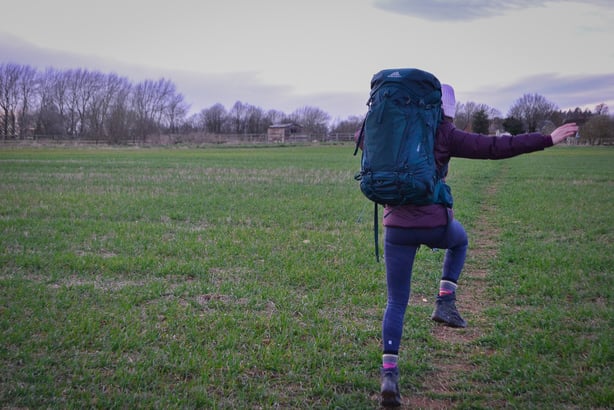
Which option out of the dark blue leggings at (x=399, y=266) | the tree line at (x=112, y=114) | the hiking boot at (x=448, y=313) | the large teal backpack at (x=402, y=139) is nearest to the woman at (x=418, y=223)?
the dark blue leggings at (x=399, y=266)

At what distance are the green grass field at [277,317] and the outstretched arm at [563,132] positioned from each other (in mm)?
1908

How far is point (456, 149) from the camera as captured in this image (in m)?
3.46

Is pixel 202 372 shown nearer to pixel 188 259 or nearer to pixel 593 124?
pixel 188 259

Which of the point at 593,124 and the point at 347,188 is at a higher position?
the point at 593,124

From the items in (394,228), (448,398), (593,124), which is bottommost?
(448,398)

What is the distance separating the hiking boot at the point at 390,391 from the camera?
3.40 m

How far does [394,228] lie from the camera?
137 inches

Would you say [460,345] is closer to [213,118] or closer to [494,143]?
[494,143]

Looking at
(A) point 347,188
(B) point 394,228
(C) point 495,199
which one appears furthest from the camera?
(A) point 347,188

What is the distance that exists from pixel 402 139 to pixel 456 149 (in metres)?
0.51

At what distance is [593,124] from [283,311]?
285 ft

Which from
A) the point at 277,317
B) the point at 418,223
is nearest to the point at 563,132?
the point at 418,223

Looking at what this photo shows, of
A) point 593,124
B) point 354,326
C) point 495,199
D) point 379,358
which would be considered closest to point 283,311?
point 354,326

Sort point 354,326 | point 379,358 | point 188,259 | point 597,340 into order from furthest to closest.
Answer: point 188,259 < point 354,326 < point 597,340 < point 379,358
